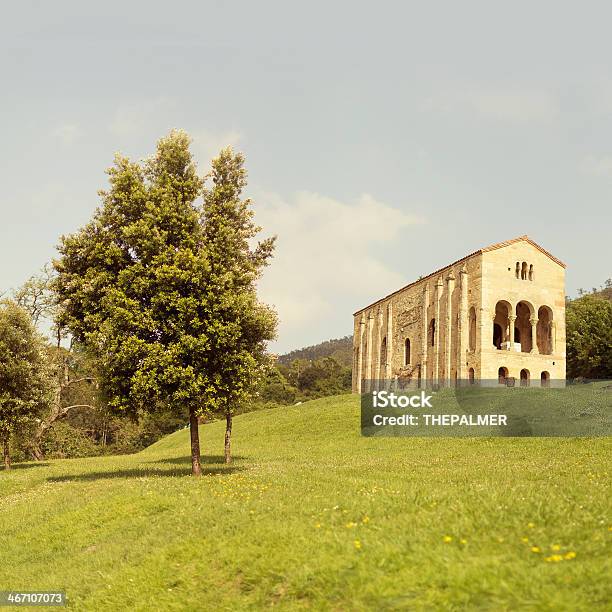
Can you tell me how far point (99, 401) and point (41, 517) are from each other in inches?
261

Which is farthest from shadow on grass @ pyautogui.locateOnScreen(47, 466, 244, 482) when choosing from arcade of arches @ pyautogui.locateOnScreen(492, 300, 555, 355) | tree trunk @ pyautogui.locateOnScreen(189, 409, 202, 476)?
arcade of arches @ pyautogui.locateOnScreen(492, 300, 555, 355)

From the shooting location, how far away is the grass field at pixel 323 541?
866 centimetres

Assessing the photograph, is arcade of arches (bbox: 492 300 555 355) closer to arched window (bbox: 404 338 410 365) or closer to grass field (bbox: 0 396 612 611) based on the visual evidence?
arched window (bbox: 404 338 410 365)

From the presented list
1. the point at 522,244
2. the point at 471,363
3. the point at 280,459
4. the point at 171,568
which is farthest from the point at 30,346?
the point at 522,244

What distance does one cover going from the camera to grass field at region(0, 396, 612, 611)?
28.4ft

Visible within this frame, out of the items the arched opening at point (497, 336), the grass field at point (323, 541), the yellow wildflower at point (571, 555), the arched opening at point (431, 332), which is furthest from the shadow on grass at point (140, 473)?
the arched opening at point (497, 336)

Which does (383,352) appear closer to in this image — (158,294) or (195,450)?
(195,450)

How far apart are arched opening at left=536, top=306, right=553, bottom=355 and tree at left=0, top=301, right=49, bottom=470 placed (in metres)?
47.8

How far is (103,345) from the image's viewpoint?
23.5 m

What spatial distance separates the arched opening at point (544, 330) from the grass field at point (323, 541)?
41.9 meters

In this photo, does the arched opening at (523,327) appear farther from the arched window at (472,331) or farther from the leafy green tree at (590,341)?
the leafy green tree at (590,341)

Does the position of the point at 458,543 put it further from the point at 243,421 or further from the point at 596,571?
the point at 243,421

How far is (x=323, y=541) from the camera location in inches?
433

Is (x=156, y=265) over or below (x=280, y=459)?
over
